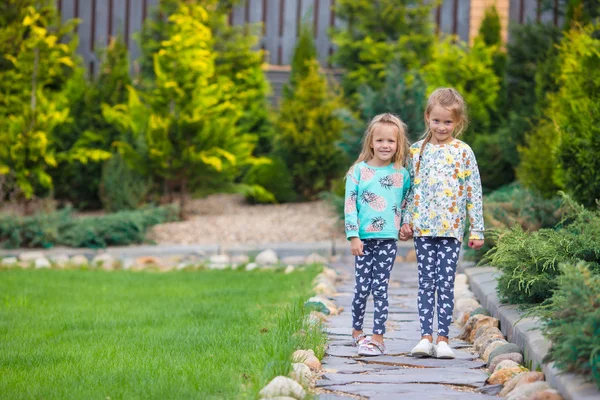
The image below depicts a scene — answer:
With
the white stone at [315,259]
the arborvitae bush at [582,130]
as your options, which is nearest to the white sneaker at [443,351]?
the arborvitae bush at [582,130]

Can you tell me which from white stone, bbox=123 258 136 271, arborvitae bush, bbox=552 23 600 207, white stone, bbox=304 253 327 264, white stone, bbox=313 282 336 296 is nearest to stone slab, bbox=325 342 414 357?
white stone, bbox=313 282 336 296

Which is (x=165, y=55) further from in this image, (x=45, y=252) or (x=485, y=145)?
(x=485, y=145)

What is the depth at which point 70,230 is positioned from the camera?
33.5 feet

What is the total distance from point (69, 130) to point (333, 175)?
4.21m

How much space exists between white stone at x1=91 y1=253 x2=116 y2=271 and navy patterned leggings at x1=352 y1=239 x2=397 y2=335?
15.9ft

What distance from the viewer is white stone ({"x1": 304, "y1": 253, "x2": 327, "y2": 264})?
30.9 ft

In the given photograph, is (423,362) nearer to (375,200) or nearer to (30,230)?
(375,200)

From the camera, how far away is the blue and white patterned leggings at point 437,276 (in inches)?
181

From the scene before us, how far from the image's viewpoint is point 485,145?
12445 millimetres

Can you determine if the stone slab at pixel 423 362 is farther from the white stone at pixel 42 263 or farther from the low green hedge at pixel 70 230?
the low green hedge at pixel 70 230

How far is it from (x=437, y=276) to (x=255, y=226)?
23.6 feet

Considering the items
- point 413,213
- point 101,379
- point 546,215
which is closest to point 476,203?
point 413,213

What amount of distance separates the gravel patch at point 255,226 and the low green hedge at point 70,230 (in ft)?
1.95

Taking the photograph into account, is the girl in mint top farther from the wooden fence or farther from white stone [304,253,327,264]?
the wooden fence
